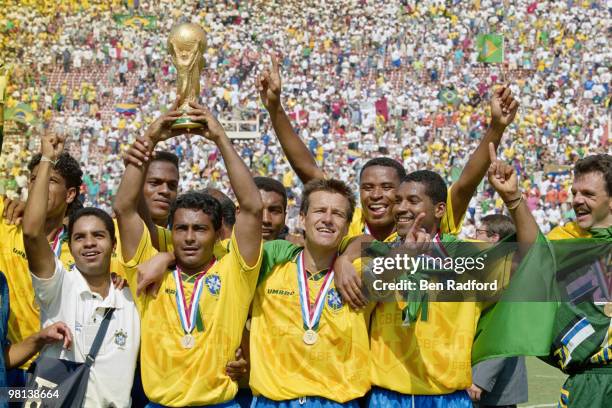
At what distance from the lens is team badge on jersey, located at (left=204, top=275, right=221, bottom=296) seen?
5145mm

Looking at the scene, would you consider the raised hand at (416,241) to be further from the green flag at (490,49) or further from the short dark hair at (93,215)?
the green flag at (490,49)

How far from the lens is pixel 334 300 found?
5.09 meters

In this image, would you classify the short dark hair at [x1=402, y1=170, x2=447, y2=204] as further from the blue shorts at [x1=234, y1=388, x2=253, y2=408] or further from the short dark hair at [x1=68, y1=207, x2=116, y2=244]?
the short dark hair at [x1=68, y1=207, x2=116, y2=244]

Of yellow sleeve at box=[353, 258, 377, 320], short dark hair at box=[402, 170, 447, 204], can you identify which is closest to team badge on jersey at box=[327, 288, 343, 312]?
yellow sleeve at box=[353, 258, 377, 320]

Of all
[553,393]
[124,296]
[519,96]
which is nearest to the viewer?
[124,296]

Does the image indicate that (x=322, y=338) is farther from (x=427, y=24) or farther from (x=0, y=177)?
(x=427, y=24)

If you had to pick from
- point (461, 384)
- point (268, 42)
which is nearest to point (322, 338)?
point (461, 384)

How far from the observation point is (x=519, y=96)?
3061 centimetres

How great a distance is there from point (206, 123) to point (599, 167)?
6.75ft

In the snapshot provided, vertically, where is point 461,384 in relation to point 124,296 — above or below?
below

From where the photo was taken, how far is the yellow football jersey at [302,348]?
4.98 metres

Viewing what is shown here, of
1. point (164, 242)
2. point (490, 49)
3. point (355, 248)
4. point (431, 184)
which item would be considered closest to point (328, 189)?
point (355, 248)

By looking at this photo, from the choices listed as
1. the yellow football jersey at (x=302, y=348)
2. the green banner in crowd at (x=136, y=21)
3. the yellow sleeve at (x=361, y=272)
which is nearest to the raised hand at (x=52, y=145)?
the yellow football jersey at (x=302, y=348)

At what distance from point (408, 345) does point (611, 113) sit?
981 inches
